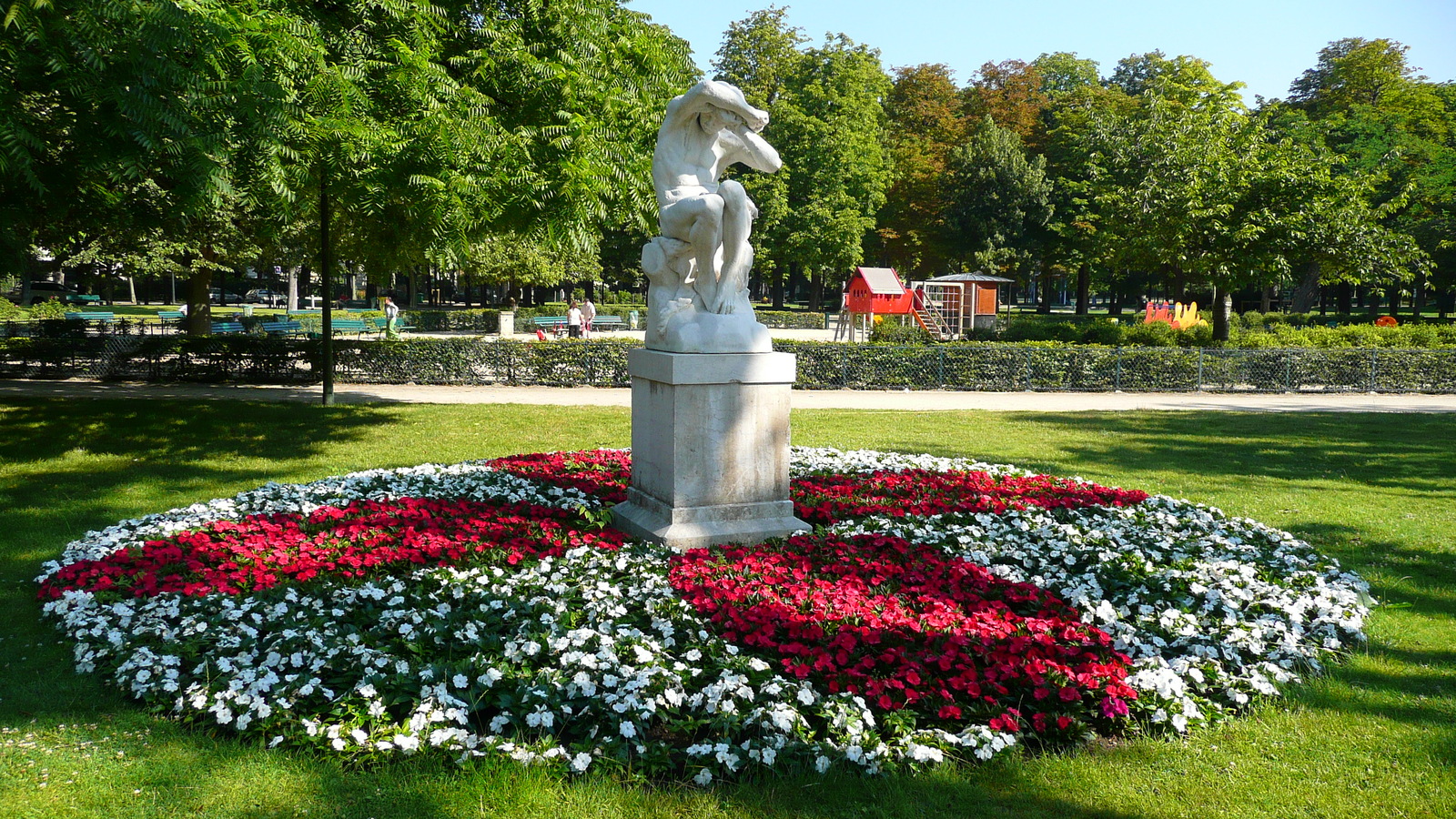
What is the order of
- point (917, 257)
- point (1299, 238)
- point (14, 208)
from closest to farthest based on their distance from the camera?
point (14, 208), point (1299, 238), point (917, 257)

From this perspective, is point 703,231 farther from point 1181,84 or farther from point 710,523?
point 1181,84

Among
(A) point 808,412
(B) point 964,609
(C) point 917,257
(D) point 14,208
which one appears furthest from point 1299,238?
(C) point 917,257

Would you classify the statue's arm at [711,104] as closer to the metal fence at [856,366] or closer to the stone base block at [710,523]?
the stone base block at [710,523]

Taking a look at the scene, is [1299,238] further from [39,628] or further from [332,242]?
[39,628]

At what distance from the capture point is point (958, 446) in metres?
12.1

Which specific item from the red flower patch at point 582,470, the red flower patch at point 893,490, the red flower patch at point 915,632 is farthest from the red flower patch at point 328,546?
the red flower patch at point 915,632

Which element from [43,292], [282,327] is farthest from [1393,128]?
[43,292]

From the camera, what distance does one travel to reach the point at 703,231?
6469 millimetres

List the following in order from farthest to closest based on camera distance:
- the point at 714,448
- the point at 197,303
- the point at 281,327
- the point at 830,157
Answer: the point at 830,157 < the point at 281,327 < the point at 197,303 < the point at 714,448

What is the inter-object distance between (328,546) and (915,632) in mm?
4054

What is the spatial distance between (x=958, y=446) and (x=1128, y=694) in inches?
311

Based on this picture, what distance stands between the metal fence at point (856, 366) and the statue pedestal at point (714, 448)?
12.0 meters

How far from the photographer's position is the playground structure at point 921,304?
33.2 meters

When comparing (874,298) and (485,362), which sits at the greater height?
(874,298)
